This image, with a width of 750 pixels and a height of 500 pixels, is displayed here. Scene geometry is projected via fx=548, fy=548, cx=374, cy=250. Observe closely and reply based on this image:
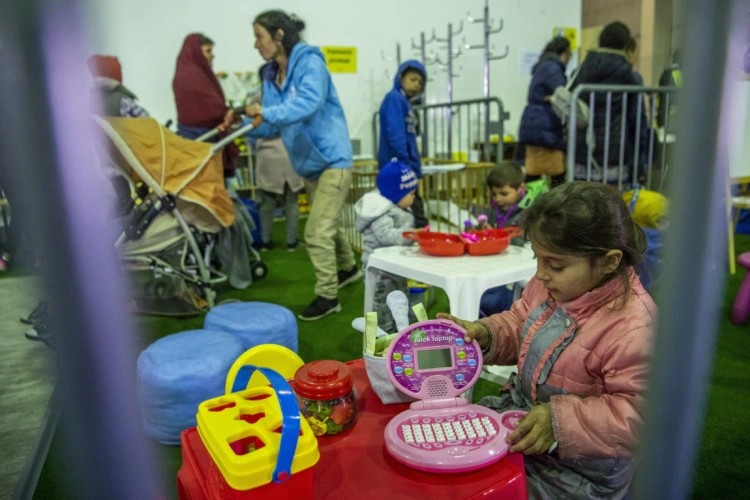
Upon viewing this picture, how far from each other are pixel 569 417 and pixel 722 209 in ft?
2.05

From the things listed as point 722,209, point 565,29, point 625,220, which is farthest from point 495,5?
point 722,209

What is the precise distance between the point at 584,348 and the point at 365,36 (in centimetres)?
519

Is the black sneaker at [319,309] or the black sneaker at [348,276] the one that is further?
the black sneaker at [348,276]

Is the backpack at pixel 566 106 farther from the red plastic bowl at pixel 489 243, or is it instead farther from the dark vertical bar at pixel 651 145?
the red plastic bowl at pixel 489 243

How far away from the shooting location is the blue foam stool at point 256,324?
5.79 feet

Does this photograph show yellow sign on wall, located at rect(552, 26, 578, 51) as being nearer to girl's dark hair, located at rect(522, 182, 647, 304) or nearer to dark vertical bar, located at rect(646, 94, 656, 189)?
dark vertical bar, located at rect(646, 94, 656, 189)

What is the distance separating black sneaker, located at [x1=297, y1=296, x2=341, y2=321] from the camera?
2418 mm

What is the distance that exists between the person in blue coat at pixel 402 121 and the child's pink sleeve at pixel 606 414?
2.04m

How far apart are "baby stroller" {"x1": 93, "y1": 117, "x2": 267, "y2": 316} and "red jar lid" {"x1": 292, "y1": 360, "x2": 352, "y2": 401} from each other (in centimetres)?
149

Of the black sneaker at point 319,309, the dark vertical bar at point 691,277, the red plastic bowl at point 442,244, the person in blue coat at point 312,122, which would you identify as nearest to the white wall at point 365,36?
the person in blue coat at point 312,122

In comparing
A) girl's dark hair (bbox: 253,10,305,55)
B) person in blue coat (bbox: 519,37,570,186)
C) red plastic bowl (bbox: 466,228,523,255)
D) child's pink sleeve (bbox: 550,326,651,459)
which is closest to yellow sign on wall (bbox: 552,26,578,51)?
person in blue coat (bbox: 519,37,570,186)

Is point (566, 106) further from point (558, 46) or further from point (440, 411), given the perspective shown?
point (440, 411)

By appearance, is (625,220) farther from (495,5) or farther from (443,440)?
(495,5)

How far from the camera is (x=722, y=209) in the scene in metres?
0.26
